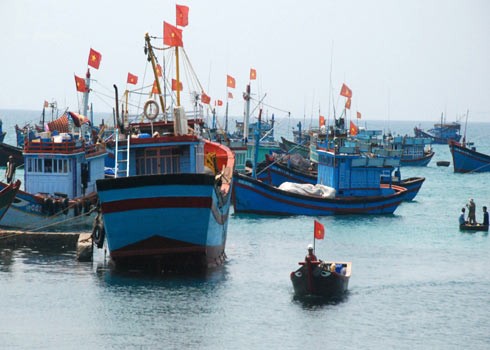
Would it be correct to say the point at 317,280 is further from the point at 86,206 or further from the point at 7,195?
the point at 86,206

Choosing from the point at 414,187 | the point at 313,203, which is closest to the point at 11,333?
the point at 313,203

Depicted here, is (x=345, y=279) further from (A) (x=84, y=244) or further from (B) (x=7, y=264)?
(B) (x=7, y=264)

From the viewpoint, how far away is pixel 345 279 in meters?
39.9

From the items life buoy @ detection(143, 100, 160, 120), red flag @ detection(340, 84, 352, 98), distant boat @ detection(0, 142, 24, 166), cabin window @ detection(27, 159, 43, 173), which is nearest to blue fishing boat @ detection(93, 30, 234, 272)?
life buoy @ detection(143, 100, 160, 120)

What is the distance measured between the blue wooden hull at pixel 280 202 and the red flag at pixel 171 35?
1599 cm

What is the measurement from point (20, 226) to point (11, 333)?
1862 cm

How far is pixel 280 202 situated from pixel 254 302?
27525mm

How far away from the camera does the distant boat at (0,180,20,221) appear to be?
48084mm

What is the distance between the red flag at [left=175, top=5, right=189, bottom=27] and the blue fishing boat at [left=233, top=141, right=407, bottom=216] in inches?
586

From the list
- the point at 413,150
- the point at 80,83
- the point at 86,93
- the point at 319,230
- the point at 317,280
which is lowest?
the point at 413,150

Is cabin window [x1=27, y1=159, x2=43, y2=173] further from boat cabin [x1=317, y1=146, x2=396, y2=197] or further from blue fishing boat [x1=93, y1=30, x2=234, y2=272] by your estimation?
boat cabin [x1=317, y1=146, x2=396, y2=197]

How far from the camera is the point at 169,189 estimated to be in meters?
40.2

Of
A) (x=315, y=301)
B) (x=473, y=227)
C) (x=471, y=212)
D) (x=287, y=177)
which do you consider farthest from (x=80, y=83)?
(x=315, y=301)

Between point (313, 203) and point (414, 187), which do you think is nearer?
point (313, 203)
